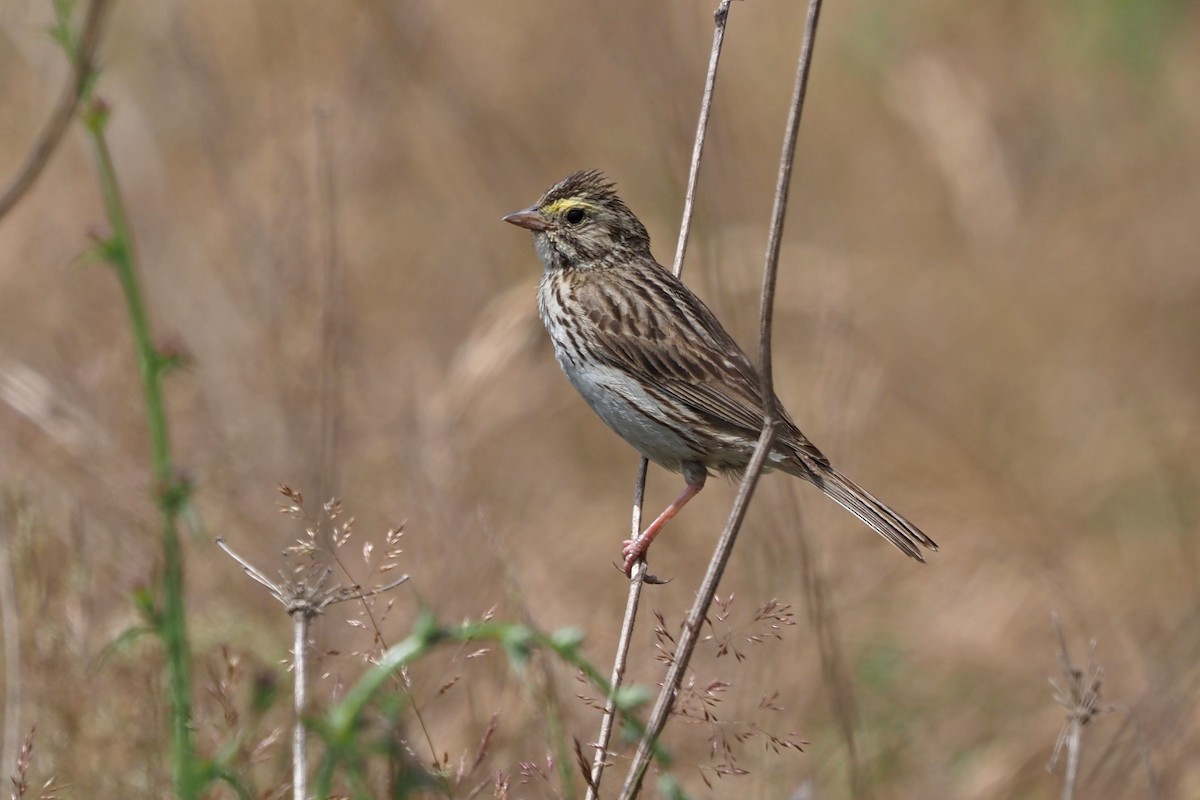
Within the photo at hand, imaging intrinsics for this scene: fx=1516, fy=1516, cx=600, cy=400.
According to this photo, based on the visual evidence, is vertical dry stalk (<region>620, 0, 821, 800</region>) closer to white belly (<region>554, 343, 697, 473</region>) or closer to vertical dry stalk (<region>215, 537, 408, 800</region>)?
vertical dry stalk (<region>215, 537, 408, 800</region>)

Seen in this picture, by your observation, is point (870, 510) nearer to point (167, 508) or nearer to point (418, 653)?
point (167, 508)

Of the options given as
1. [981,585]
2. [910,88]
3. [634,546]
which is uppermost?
[910,88]

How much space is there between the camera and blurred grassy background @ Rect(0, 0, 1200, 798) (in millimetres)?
4992

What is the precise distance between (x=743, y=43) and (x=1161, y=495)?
4478 millimetres

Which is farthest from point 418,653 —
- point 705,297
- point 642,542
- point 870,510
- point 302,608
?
point 705,297

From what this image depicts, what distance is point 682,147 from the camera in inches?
208

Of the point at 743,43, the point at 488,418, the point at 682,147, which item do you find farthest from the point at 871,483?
the point at 743,43

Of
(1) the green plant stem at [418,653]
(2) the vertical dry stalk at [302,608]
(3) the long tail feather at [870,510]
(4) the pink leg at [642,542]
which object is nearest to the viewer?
(1) the green plant stem at [418,653]

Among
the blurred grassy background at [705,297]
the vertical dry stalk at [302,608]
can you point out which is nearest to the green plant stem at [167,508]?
the vertical dry stalk at [302,608]

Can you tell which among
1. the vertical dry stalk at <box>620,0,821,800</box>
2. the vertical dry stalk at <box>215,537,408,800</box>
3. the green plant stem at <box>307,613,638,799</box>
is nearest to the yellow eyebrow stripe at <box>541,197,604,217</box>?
the vertical dry stalk at <box>620,0,821,800</box>

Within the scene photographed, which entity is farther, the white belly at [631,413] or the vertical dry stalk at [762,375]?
the white belly at [631,413]

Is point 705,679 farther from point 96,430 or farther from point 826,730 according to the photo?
point 96,430

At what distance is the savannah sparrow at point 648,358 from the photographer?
14.7 ft

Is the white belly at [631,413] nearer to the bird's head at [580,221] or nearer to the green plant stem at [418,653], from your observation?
the bird's head at [580,221]
